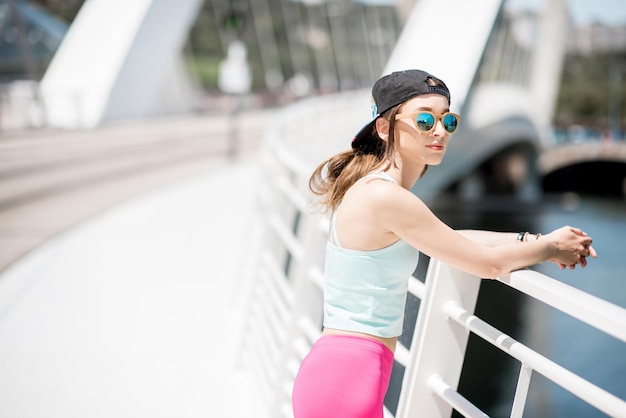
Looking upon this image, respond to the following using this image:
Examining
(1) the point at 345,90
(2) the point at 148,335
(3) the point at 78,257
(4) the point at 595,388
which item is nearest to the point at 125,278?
(3) the point at 78,257

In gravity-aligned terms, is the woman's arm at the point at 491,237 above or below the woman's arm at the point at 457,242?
below

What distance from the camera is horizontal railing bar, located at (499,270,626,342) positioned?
4.70 ft

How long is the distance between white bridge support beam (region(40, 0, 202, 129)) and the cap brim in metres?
17.2

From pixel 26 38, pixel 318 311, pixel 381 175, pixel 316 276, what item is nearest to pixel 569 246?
pixel 381 175

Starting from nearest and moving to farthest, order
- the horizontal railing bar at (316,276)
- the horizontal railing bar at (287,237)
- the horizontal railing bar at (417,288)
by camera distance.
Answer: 1. the horizontal railing bar at (417,288)
2. the horizontal railing bar at (316,276)
3. the horizontal railing bar at (287,237)

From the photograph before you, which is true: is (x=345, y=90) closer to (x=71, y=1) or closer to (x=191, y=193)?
(x=71, y=1)

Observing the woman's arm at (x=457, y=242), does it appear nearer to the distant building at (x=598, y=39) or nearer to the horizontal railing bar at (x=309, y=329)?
the horizontal railing bar at (x=309, y=329)

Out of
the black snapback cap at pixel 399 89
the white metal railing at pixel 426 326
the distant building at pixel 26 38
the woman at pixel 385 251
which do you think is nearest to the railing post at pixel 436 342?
the white metal railing at pixel 426 326

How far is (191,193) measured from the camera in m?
11.1

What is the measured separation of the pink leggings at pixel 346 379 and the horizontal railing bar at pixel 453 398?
0.73 ft

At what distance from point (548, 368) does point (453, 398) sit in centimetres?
43

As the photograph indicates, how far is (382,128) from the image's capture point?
193cm

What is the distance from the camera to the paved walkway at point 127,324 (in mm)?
3828

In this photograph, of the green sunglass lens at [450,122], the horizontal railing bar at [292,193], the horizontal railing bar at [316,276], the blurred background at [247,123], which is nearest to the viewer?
the green sunglass lens at [450,122]
